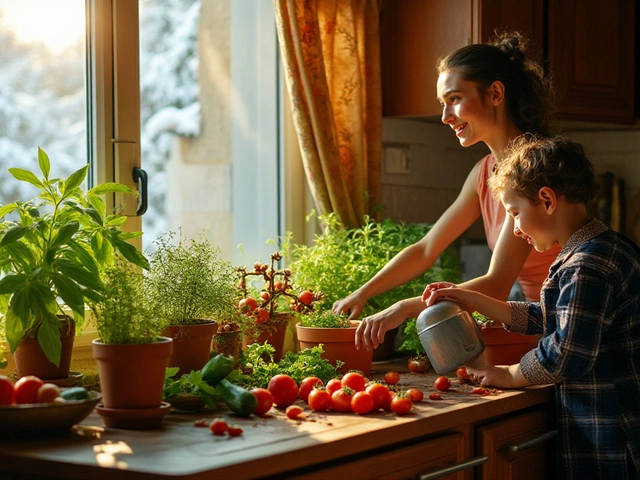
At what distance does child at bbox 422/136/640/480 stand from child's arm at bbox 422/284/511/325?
0.05 feet

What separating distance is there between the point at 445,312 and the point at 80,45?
1.22 m

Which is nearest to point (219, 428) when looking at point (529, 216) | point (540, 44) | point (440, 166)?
point (529, 216)

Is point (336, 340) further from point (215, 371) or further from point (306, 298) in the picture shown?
point (215, 371)

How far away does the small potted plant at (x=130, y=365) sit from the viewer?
5.44 feet

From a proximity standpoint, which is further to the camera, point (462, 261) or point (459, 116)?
point (462, 261)

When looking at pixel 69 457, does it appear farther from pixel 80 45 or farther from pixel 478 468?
pixel 80 45

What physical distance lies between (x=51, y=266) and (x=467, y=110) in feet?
3.84

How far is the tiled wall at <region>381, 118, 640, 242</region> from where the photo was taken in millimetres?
3373

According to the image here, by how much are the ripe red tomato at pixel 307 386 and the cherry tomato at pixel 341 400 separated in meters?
0.11

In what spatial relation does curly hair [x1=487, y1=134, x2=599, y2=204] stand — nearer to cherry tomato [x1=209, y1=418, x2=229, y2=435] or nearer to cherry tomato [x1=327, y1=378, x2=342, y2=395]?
cherry tomato [x1=327, y1=378, x2=342, y2=395]

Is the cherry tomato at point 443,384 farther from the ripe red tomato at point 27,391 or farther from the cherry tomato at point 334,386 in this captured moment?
the ripe red tomato at point 27,391

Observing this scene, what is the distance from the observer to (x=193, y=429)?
65.1 inches

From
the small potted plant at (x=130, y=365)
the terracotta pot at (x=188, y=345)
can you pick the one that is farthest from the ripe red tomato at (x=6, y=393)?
the terracotta pot at (x=188, y=345)

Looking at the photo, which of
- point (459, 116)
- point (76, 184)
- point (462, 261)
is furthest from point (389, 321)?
point (462, 261)
